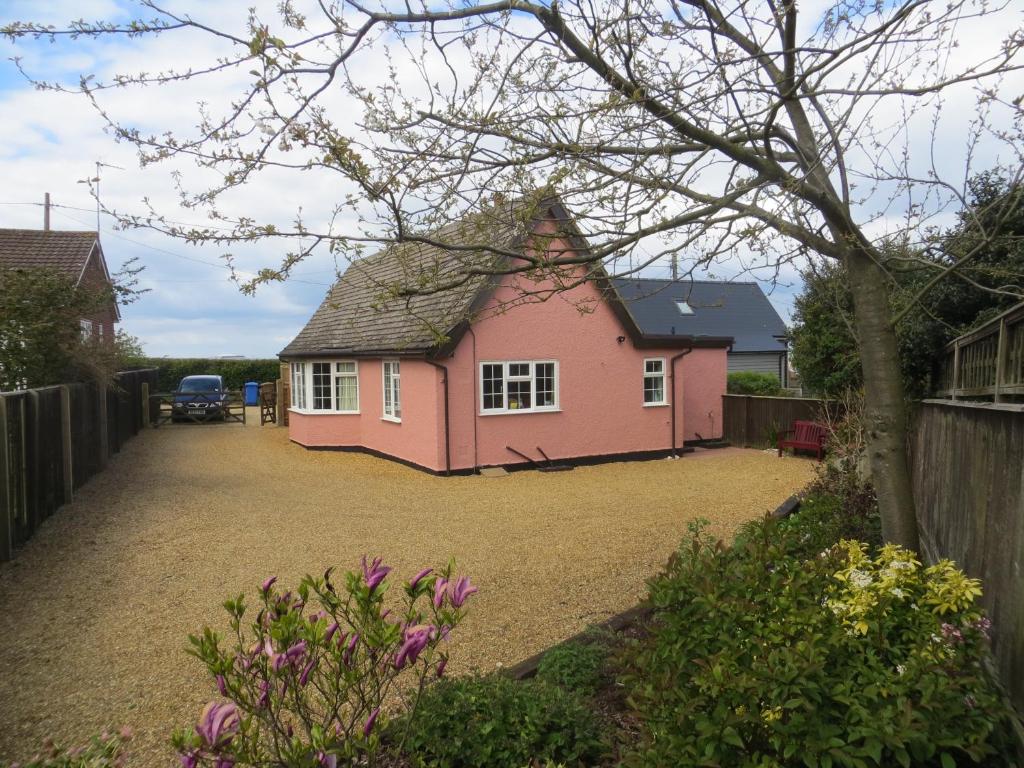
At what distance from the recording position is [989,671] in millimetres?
3449

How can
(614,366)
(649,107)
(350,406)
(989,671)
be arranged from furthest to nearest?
(350,406) → (614,366) → (649,107) → (989,671)

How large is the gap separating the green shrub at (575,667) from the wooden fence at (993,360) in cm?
→ 330

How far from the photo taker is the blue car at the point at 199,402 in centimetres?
2706

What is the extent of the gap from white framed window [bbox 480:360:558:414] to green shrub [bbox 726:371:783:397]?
35.3ft

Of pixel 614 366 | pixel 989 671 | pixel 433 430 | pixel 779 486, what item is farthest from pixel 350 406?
pixel 989 671

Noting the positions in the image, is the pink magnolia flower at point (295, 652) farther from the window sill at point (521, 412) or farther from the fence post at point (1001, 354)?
the window sill at point (521, 412)

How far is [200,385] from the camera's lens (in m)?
28.3

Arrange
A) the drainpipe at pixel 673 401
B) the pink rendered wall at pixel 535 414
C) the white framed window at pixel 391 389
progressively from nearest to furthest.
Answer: the pink rendered wall at pixel 535 414, the white framed window at pixel 391 389, the drainpipe at pixel 673 401

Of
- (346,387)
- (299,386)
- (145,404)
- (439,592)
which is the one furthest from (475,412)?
(145,404)

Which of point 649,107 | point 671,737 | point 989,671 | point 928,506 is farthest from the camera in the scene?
point 928,506

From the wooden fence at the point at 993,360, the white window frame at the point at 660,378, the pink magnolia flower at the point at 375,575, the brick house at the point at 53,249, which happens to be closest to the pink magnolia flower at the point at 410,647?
the pink magnolia flower at the point at 375,575

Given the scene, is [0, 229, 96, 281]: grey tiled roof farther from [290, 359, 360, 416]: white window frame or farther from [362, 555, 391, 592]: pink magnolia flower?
[362, 555, 391, 592]: pink magnolia flower

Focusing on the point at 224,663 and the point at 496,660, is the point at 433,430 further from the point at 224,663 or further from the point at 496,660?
the point at 224,663

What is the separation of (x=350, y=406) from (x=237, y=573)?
38.3ft
